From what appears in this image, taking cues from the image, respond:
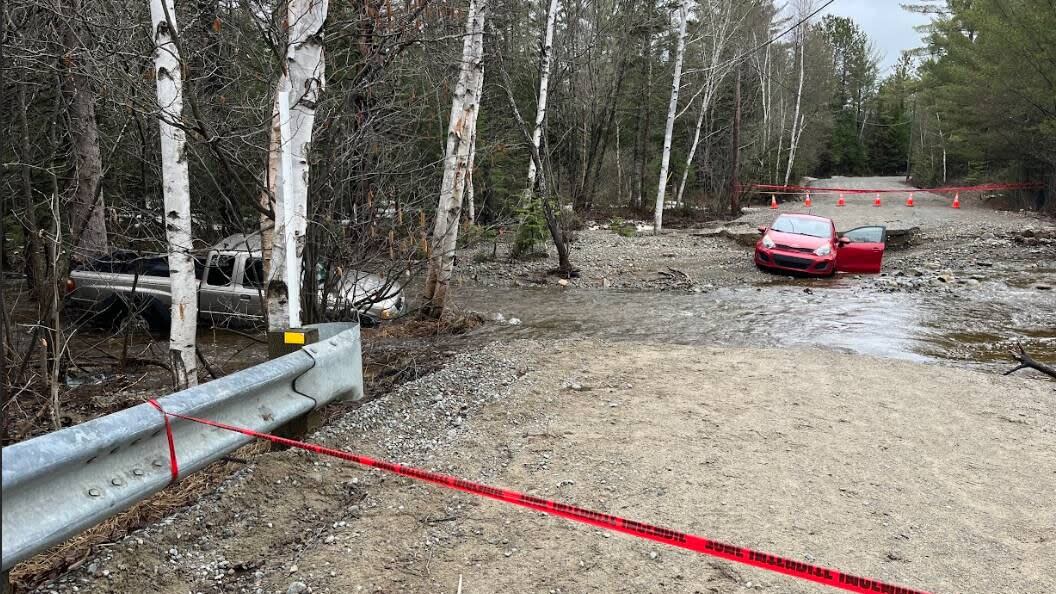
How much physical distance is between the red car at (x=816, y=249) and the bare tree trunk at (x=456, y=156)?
30.7ft

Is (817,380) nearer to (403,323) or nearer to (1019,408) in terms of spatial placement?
(1019,408)

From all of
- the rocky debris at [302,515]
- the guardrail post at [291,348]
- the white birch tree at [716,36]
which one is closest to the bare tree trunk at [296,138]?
the guardrail post at [291,348]

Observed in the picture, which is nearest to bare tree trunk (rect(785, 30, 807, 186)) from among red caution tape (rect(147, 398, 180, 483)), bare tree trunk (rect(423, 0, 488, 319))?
bare tree trunk (rect(423, 0, 488, 319))

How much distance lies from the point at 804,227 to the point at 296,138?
598 inches

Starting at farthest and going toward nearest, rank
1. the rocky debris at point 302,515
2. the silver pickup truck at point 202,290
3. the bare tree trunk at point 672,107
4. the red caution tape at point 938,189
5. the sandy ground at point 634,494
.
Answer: the red caution tape at point 938,189
the bare tree trunk at point 672,107
the silver pickup truck at point 202,290
the sandy ground at point 634,494
the rocky debris at point 302,515

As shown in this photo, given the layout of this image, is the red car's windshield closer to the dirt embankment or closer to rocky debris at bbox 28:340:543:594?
the dirt embankment

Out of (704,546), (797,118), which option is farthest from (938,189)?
(704,546)

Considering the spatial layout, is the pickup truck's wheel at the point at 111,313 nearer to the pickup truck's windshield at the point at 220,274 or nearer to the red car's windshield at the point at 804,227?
the pickup truck's windshield at the point at 220,274

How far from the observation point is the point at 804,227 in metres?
17.6

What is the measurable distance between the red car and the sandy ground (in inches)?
411

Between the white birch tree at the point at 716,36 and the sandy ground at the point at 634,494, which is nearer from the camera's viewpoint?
the sandy ground at the point at 634,494

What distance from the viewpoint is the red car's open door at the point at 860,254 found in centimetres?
1711

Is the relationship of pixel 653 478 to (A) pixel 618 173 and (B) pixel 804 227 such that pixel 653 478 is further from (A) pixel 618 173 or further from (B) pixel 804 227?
(A) pixel 618 173

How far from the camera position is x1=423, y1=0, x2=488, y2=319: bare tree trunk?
34.5 ft
